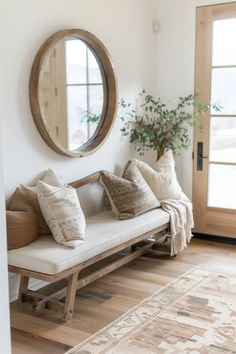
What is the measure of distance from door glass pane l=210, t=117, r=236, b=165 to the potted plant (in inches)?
5.8

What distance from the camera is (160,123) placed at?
4551mm

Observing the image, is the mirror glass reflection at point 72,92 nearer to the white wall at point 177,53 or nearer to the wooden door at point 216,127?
the white wall at point 177,53

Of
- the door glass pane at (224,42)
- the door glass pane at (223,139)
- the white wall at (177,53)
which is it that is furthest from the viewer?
the white wall at (177,53)

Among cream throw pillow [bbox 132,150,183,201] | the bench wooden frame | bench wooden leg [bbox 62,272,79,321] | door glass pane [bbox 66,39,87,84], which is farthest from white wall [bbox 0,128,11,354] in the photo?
cream throw pillow [bbox 132,150,183,201]

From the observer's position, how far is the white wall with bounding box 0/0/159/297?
316cm

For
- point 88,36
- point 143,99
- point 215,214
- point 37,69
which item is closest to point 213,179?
point 215,214

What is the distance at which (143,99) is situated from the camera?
474 cm

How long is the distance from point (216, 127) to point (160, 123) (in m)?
0.56

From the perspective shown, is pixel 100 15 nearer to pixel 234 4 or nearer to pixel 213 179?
pixel 234 4

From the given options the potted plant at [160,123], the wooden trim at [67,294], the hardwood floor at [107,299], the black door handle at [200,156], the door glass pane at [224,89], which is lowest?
the hardwood floor at [107,299]

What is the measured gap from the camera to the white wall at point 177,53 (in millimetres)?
4625

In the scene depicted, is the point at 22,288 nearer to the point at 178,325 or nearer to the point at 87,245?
the point at 87,245

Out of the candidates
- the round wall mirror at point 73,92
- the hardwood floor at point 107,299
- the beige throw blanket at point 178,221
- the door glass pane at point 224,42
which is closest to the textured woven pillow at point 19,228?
the hardwood floor at point 107,299

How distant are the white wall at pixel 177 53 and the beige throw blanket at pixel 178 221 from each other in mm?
641
